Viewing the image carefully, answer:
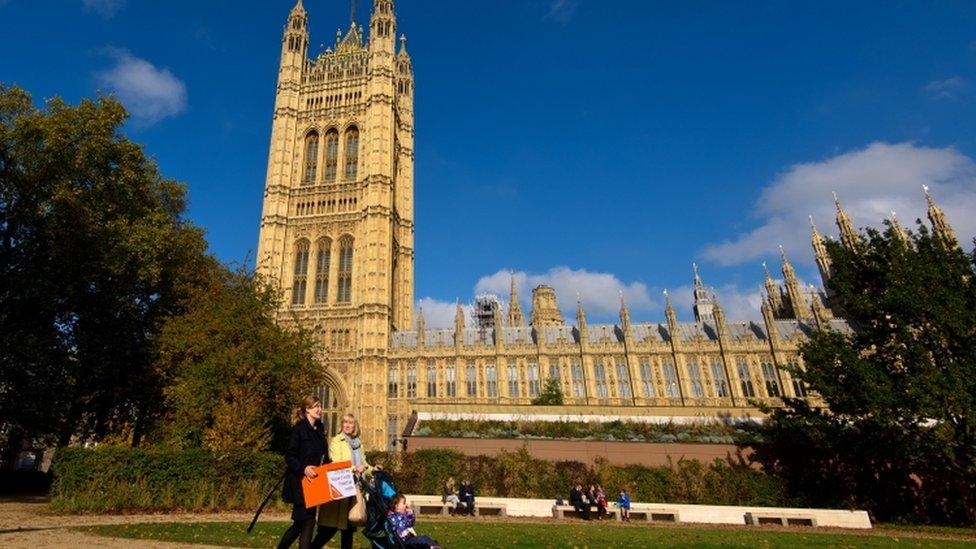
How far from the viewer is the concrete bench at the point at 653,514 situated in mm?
16281

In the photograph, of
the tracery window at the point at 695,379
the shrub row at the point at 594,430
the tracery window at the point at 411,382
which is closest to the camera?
the shrub row at the point at 594,430

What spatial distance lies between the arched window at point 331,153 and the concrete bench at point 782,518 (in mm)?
43957

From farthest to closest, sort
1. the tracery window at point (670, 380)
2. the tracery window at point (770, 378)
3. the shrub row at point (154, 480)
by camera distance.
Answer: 1. the tracery window at point (670, 380)
2. the tracery window at point (770, 378)
3. the shrub row at point (154, 480)

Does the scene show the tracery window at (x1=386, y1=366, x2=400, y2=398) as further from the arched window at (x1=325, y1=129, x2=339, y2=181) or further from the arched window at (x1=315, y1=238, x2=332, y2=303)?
the arched window at (x1=325, y1=129, x2=339, y2=181)

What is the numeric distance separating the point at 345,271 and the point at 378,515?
40.9 meters

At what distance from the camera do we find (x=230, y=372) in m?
18.8

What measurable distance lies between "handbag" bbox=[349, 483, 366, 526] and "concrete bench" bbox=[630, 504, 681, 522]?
13.5 meters

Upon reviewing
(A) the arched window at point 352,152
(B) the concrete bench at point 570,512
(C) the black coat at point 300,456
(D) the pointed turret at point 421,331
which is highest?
(A) the arched window at point 352,152

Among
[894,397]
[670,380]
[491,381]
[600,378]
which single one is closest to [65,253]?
[894,397]

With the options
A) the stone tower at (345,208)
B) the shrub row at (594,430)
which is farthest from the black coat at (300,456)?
the stone tower at (345,208)

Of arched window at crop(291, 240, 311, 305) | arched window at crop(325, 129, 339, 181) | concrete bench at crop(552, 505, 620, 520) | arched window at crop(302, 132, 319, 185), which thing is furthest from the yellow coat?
arched window at crop(302, 132, 319, 185)

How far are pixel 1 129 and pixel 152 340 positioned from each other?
393 inches

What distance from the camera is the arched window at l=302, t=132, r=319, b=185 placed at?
162ft

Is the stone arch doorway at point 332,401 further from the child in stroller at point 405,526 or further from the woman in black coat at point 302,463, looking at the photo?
the woman in black coat at point 302,463
